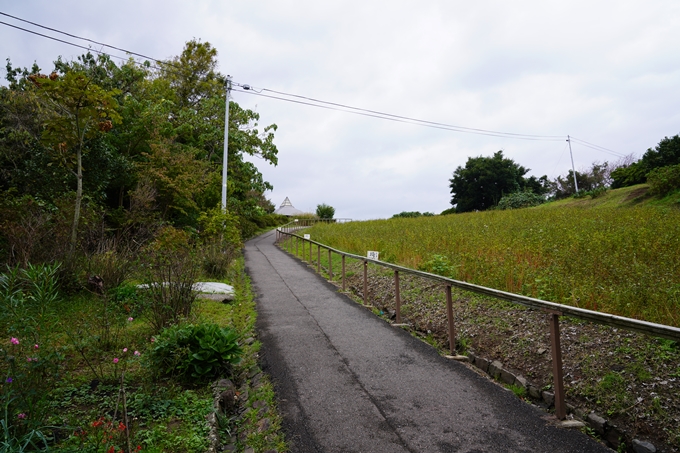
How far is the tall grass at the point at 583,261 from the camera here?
5094mm

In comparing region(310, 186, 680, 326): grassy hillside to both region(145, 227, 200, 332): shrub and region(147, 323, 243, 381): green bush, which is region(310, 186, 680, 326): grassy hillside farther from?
region(145, 227, 200, 332): shrub

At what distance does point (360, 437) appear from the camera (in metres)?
3.42

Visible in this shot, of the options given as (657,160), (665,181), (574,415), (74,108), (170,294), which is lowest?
(574,415)

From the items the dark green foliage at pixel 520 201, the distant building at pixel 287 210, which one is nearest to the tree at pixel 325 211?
the distant building at pixel 287 210

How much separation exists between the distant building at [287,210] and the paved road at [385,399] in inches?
2248

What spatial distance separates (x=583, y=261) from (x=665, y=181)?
15360 millimetres

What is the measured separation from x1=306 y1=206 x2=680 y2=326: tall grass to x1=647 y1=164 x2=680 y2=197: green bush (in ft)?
28.1

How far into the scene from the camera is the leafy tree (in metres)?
42.3

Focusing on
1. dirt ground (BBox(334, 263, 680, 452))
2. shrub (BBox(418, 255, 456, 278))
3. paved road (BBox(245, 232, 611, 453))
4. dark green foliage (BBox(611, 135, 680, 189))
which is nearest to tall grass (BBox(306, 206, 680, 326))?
shrub (BBox(418, 255, 456, 278))

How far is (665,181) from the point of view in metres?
18.0

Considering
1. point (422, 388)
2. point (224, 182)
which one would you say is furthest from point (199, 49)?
point (422, 388)

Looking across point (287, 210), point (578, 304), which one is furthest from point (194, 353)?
point (287, 210)

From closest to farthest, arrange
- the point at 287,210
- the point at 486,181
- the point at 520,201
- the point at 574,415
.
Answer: the point at 574,415, the point at 520,201, the point at 486,181, the point at 287,210

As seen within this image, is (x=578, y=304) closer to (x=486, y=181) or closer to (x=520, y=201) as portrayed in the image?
(x=520, y=201)
